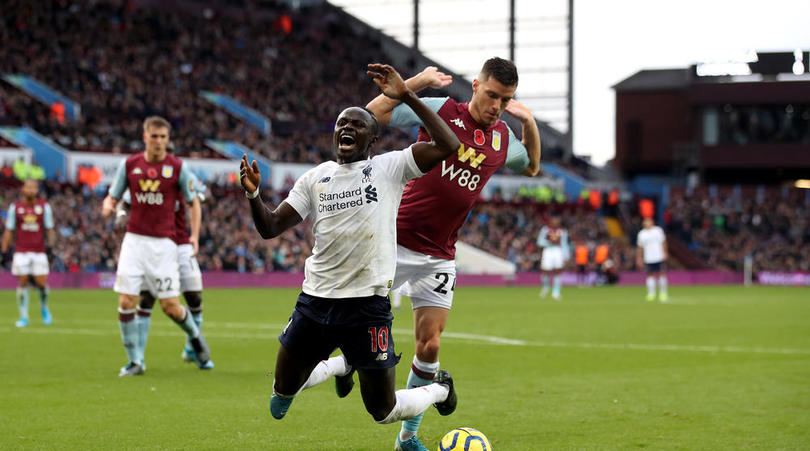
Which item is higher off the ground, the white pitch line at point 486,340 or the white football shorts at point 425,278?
the white football shorts at point 425,278

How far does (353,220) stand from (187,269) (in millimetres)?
6386

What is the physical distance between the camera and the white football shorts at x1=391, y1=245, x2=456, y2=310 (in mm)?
7094

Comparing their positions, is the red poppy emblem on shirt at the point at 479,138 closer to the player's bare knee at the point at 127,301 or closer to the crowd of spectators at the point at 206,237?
the player's bare knee at the point at 127,301

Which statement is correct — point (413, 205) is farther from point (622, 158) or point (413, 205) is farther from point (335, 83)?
point (622, 158)

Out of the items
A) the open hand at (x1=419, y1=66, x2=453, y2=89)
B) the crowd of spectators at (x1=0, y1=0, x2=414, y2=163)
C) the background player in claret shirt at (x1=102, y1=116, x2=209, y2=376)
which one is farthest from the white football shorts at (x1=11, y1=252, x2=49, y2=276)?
the crowd of spectators at (x1=0, y1=0, x2=414, y2=163)

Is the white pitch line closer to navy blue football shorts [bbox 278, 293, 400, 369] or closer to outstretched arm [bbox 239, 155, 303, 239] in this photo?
navy blue football shorts [bbox 278, 293, 400, 369]

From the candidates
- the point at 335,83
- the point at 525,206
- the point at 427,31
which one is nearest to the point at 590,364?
the point at 525,206

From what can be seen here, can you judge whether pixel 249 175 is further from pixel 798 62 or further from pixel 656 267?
pixel 798 62

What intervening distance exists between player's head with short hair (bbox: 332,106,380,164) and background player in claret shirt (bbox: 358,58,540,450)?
925mm

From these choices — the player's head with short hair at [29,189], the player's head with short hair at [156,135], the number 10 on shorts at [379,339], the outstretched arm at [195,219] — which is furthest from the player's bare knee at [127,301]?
the player's head with short hair at [29,189]

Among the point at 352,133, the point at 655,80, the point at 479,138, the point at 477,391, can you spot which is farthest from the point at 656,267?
the point at 655,80

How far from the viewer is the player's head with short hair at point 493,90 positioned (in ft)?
22.5

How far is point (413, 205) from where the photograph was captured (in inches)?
283

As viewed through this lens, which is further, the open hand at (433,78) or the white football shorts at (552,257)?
the white football shorts at (552,257)
